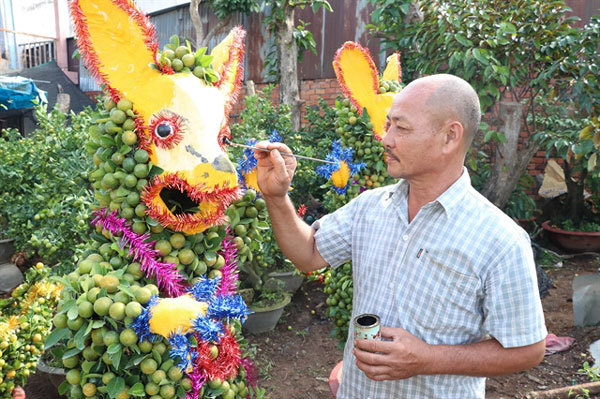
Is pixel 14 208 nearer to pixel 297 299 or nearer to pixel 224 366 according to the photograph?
pixel 297 299

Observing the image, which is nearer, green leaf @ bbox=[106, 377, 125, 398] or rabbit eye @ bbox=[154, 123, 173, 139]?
green leaf @ bbox=[106, 377, 125, 398]

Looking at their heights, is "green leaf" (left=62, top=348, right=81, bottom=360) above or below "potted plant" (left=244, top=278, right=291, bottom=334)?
above

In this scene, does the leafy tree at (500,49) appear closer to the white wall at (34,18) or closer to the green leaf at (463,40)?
the green leaf at (463,40)

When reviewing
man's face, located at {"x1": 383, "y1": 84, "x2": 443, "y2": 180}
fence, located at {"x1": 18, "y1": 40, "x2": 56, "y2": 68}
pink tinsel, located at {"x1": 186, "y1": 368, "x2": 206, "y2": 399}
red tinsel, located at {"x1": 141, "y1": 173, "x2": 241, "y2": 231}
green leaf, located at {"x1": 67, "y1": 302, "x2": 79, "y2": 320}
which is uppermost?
fence, located at {"x1": 18, "y1": 40, "x2": 56, "y2": 68}

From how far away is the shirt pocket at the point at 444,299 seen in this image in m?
1.46

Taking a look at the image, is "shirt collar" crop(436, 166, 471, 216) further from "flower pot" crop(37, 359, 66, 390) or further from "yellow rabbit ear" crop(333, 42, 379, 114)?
"flower pot" crop(37, 359, 66, 390)

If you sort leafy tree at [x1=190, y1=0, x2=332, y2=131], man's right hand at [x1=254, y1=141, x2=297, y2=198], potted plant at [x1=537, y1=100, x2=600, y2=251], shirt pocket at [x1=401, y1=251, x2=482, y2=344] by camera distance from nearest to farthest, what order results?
shirt pocket at [x1=401, y1=251, x2=482, y2=344] → man's right hand at [x1=254, y1=141, x2=297, y2=198] → potted plant at [x1=537, y1=100, x2=600, y2=251] → leafy tree at [x1=190, y1=0, x2=332, y2=131]

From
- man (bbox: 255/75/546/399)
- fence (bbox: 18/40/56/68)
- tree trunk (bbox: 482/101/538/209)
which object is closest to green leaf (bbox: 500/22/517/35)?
tree trunk (bbox: 482/101/538/209)

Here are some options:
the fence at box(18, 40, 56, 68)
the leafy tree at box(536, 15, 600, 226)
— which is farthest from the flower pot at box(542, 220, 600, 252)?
the fence at box(18, 40, 56, 68)

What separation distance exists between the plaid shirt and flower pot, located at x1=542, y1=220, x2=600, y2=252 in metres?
5.58

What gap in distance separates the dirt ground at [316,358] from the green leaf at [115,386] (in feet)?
7.18

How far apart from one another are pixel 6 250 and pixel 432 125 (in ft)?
17.1

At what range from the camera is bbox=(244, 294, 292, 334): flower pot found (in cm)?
415

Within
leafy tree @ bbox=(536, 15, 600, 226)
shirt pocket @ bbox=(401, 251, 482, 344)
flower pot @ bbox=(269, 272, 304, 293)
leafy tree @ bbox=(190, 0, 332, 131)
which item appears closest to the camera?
shirt pocket @ bbox=(401, 251, 482, 344)
